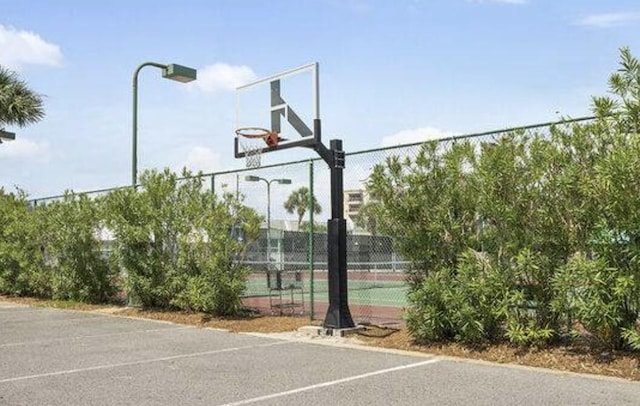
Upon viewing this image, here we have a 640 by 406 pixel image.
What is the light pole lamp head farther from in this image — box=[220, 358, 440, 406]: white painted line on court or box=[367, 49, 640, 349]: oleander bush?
box=[220, 358, 440, 406]: white painted line on court

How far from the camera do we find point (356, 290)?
19.0 metres

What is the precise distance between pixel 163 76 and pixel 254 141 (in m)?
5.27

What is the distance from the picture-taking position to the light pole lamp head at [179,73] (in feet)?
53.1

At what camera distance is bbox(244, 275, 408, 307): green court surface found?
14.4m

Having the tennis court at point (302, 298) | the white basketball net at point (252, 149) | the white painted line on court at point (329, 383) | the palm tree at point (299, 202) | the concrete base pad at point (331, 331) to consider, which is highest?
the white basketball net at point (252, 149)

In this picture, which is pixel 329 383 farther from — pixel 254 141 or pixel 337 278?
pixel 254 141

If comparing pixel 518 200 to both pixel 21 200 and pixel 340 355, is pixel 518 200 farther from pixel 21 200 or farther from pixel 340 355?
pixel 21 200

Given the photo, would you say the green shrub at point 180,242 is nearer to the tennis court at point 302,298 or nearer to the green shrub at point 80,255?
the tennis court at point 302,298

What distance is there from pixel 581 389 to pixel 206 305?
8025 mm

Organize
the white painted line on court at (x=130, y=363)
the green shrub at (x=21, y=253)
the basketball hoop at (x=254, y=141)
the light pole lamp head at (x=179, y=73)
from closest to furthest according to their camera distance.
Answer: the white painted line on court at (x=130, y=363)
the basketball hoop at (x=254, y=141)
the light pole lamp head at (x=179, y=73)
the green shrub at (x=21, y=253)

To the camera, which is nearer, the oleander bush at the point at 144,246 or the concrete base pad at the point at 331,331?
the concrete base pad at the point at 331,331

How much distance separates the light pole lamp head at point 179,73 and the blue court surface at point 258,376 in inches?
287

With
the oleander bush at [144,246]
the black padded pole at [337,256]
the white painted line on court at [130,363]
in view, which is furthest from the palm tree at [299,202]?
the white painted line on court at [130,363]

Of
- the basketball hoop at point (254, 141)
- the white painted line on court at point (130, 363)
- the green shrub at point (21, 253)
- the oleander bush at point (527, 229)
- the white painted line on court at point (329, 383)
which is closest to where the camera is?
the white painted line on court at point (329, 383)
